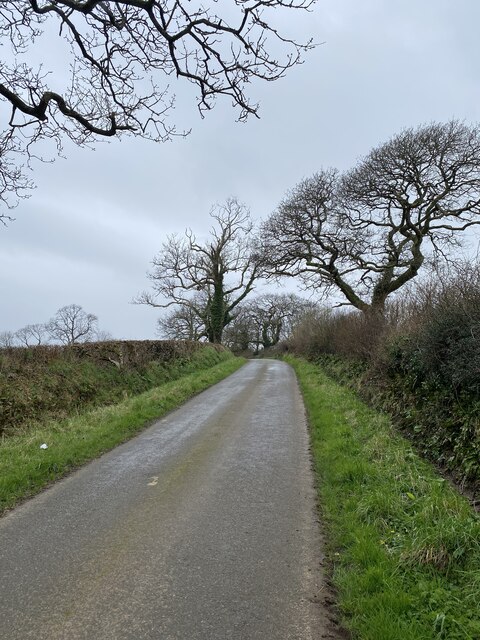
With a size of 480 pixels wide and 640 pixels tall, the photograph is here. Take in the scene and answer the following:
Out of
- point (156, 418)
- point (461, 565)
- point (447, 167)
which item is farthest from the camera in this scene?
point (447, 167)

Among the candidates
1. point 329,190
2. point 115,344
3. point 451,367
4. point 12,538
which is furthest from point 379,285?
point 12,538

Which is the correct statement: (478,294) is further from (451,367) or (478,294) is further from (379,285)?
(379,285)

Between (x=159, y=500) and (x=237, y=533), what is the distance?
1.30m

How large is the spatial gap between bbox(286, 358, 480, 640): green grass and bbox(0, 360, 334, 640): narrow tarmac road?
0.93 feet

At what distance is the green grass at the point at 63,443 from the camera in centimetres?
568

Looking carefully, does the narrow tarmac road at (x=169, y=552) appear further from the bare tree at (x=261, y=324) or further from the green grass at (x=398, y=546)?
the bare tree at (x=261, y=324)

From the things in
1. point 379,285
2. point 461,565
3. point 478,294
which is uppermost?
point 379,285

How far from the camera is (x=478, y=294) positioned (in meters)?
6.96

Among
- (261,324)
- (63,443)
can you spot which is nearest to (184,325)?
(261,324)

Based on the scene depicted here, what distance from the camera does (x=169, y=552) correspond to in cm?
392

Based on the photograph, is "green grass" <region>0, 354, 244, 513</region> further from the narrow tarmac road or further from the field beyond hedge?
the field beyond hedge

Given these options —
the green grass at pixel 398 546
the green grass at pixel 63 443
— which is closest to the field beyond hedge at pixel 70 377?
the green grass at pixel 63 443

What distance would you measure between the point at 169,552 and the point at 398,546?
7.07 ft

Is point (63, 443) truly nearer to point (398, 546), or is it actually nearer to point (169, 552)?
point (169, 552)
